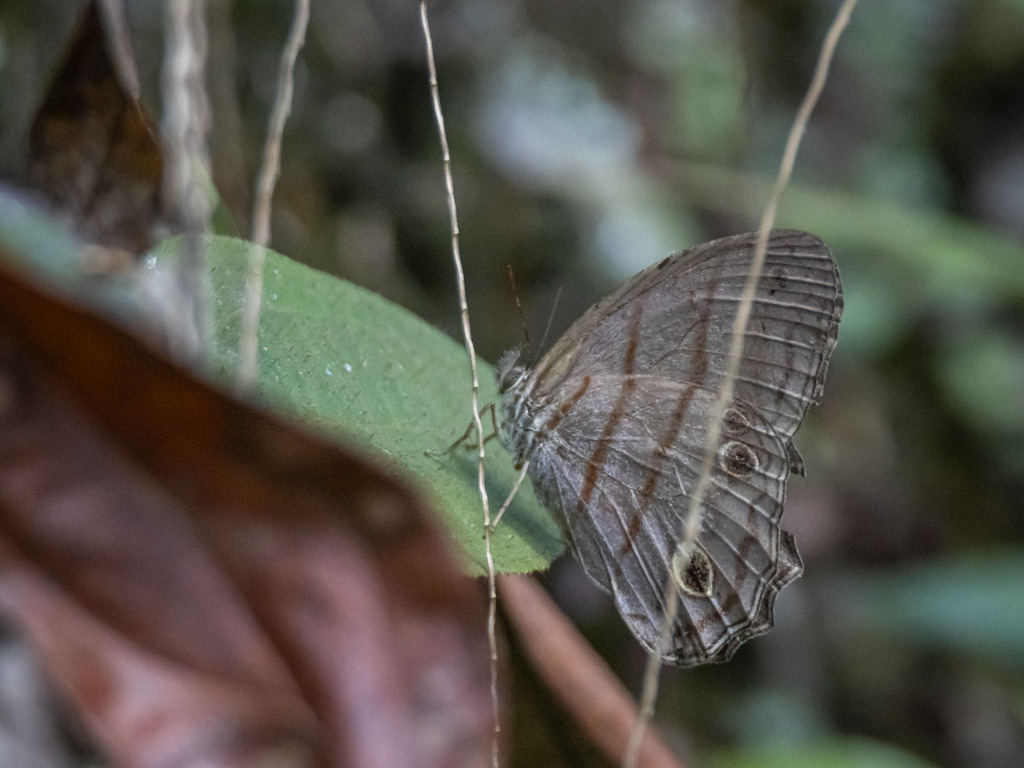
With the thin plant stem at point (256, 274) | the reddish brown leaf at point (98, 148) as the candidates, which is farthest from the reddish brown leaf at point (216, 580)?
the reddish brown leaf at point (98, 148)

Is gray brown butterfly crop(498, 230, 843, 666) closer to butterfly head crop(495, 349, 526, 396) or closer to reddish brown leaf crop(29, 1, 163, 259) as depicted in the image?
butterfly head crop(495, 349, 526, 396)

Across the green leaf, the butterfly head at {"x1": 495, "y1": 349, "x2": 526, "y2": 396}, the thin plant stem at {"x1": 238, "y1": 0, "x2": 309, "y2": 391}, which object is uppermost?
the thin plant stem at {"x1": 238, "y1": 0, "x2": 309, "y2": 391}

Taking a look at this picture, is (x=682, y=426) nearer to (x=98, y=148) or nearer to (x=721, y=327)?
(x=721, y=327)

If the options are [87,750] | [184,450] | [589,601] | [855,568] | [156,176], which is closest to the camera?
[184,450]

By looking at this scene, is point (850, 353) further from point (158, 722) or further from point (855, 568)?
point (158, 722)

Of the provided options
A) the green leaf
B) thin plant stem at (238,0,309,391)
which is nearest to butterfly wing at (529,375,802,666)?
the green leaf

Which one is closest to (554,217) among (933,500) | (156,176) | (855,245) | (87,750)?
(855,245)

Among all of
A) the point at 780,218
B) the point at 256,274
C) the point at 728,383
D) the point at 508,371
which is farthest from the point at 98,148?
the point at 780,218
